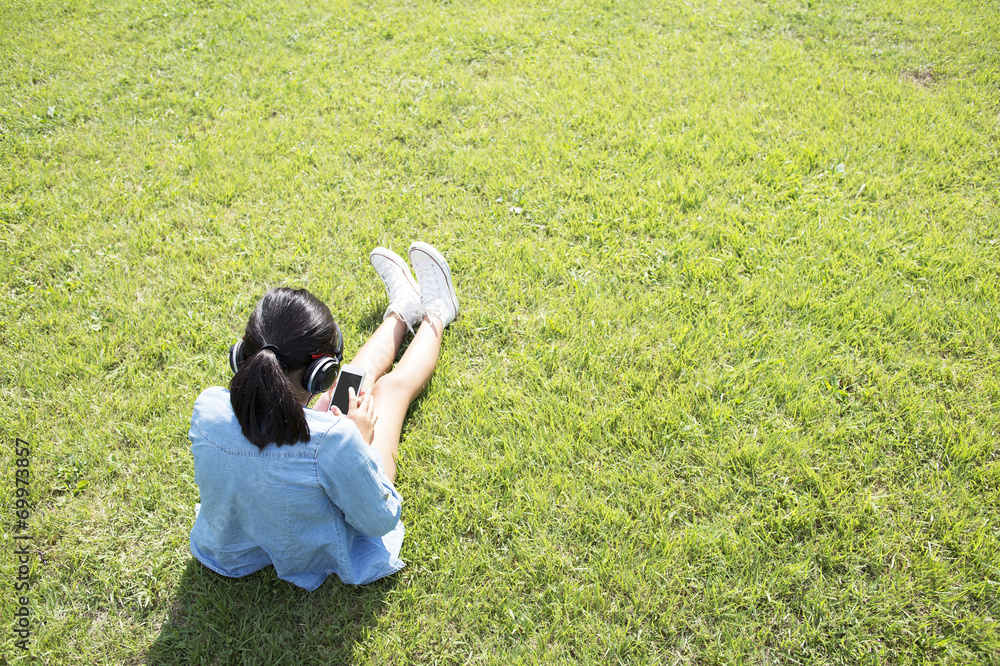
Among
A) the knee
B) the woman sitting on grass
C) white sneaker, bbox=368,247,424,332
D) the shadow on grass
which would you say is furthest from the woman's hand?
white sneaker, bbox=368,247,424,332

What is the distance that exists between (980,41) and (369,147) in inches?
253

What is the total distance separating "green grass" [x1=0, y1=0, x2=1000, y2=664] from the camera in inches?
111

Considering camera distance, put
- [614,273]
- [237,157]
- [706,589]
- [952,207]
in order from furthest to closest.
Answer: [237,157]
[952,207]
[614,273]
[706,589]

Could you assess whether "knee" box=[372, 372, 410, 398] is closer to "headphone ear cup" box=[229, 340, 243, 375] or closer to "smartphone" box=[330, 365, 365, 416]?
"smartphone" box=[330, 365, 365, 416]

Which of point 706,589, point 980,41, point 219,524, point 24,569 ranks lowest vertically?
point 24,569

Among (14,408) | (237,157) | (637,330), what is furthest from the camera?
(237,157)

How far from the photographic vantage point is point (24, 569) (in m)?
2.95

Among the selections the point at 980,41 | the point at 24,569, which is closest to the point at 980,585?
the point at 24,569

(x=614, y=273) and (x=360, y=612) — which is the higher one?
(x=614, y=273)

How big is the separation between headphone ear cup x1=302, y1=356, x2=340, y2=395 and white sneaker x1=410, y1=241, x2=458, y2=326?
1.54 meters

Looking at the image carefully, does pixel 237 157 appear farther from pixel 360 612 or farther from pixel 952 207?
pixel 952 207

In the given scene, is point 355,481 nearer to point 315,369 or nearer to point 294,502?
Result: point 294,502

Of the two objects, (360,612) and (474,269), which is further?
(474,269)

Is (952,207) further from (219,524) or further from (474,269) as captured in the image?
(219,524)
